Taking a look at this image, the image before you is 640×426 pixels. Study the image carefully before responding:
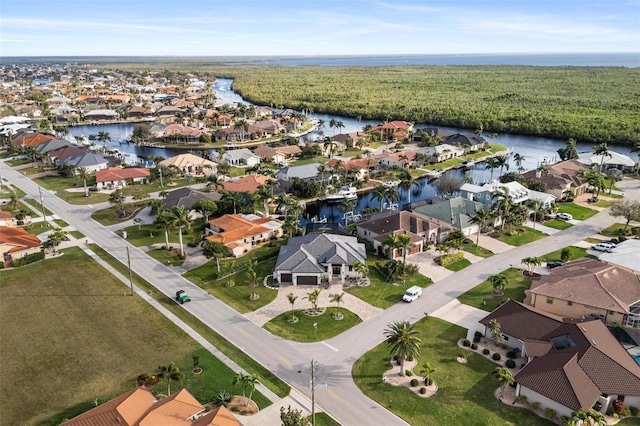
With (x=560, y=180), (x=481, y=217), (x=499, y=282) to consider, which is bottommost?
(x=499, y=282)

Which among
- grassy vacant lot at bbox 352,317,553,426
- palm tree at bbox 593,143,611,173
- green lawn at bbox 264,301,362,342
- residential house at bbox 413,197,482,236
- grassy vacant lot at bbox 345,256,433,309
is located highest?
palm tree at bbox 593,143,611,173

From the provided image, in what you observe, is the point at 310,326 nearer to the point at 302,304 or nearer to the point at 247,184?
the point at 302,304

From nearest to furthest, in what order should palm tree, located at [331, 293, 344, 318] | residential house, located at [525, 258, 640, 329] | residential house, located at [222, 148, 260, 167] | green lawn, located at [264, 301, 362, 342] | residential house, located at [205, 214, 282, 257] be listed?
green lawn, located at [264, 301, 362, 342] < residential house, located at [525, 258, 640, 329] < palm tree, located at [331, 293, 344, 318] < residential house, located at [205, 214, 282, 257] < residential house, located at [222, 148, 260, 167]

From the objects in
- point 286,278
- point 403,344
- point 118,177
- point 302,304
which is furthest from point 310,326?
point 118,177

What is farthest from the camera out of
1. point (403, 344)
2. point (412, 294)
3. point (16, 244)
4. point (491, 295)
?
point (16, 244)

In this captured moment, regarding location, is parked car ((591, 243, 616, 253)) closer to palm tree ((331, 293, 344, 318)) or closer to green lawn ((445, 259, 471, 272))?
green lawn ((445, 259, 471, 272))

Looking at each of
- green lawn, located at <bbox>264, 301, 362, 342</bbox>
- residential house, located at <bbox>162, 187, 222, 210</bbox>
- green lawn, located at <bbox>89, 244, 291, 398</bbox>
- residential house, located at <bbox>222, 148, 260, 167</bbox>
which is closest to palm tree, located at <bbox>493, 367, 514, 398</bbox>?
green lawn, located at <bbox>264, 301, 362, 342</bbox>
